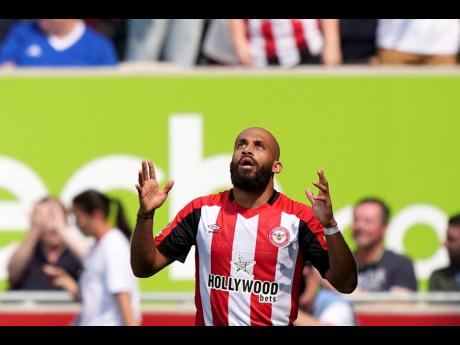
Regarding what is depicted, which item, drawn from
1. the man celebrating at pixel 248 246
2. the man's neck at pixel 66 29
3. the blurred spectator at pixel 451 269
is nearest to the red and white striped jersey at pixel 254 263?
the man celebrating at pixel 248 246

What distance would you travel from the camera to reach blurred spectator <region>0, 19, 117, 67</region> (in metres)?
10.7

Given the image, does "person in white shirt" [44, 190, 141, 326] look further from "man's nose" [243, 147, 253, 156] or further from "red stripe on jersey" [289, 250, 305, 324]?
"man's nose" [243, 147, 253, 156]

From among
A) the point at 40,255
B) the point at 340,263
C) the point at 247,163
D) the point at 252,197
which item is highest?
the point at 247,163

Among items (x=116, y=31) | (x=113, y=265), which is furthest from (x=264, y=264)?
(x=116, y=31)

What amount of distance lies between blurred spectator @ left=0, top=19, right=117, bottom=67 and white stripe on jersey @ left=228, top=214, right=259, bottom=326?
459cm

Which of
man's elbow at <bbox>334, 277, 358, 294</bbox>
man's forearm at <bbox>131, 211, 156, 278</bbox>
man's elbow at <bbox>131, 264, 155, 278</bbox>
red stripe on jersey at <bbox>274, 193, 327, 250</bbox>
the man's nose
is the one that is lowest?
man's elbow at <bbox>334, 277, 358, 294</bbox>

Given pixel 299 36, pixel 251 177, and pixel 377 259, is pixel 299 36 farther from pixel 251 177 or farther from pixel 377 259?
pixel 251 177

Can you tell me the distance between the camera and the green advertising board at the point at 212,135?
10398mm

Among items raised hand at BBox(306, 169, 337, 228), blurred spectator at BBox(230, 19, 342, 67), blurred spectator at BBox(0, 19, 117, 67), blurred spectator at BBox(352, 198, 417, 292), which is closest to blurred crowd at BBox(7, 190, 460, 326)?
blurred spectator at BBox(352, 198, 417, 292)

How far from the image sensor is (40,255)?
10.4 meters

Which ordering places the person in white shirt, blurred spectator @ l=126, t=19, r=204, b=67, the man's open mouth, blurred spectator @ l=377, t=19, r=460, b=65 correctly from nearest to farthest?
the man's open mouth
the person in white shirt
blurred spectator @ l=377, t=19, r=460, b=65
blurred spectator @ l=126, t=19, r=204, b=67

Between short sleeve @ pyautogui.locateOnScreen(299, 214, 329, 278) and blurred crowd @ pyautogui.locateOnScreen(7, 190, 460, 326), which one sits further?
blurred crowd @ pyautogui.locateOnScreen(7, 190, 460, 326)

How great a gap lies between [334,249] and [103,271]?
418 centimetres

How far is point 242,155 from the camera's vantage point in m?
6.25
